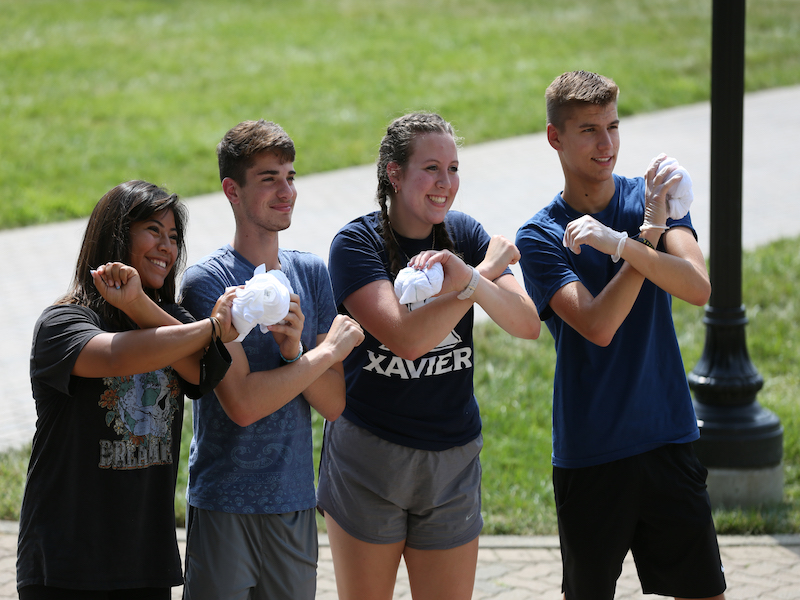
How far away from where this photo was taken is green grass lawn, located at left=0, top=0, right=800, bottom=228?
14617 millimetres

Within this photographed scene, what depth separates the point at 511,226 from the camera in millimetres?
11352

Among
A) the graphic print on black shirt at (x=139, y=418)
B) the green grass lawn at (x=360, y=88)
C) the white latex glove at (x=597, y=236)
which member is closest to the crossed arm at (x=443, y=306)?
the white latex glove at (x=597, y=236)

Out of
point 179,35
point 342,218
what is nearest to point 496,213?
point 342,218

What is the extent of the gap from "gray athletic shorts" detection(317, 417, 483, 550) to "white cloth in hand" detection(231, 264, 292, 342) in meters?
0.73

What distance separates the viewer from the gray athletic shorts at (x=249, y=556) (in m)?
3.06

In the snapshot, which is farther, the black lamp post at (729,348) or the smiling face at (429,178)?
the black lamp post at (729,348)

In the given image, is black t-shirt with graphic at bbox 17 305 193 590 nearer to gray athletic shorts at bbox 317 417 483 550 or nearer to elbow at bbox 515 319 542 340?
gray athletic shorts at bbox 317 417 483 550

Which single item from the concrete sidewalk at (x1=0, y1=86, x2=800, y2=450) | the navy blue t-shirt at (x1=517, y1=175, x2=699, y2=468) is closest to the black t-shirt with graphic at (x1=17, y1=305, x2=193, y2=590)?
the navy blue t-shirt at (x1=517, y1=175, x2=699, y2=468)

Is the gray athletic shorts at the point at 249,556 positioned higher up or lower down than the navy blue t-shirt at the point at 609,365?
lower down

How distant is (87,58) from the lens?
19047 mm

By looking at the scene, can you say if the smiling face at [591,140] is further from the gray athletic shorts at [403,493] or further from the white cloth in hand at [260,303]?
the white cloth in hand at [260,303]

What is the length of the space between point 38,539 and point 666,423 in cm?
214

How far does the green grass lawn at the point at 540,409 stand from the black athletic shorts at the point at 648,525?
1.99 m

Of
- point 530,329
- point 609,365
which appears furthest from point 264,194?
point 609,365
